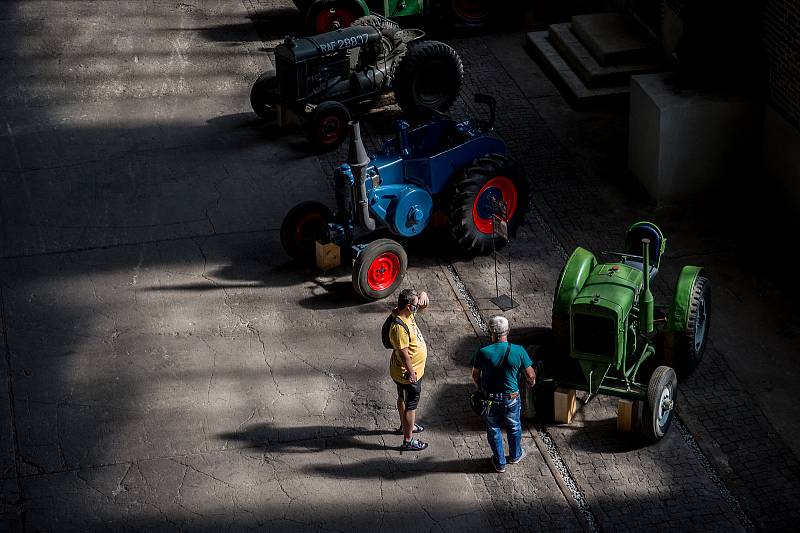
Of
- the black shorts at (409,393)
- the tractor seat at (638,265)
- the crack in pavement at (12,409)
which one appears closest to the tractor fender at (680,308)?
the tractor seat at (638,265)

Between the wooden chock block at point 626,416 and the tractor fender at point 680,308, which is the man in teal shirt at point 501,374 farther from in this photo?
the tractor fender at point 680,308

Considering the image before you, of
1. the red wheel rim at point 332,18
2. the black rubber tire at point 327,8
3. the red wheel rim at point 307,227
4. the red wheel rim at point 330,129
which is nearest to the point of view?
the red wheel rim at point 307,227

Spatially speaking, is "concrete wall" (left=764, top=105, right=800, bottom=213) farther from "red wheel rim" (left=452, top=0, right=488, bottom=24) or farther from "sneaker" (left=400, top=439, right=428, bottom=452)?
"red wheel rim" (left=452, top=0, right=488, bottom=24)

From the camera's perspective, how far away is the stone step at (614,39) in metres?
17.0

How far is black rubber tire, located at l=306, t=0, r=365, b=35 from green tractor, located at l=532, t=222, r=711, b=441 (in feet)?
28.1

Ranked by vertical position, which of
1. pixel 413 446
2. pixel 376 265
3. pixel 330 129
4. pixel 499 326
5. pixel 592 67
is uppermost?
pixel 499 326

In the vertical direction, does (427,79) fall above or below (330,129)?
above

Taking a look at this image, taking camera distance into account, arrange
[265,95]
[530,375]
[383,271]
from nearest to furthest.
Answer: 1. [530,375]
2. [383,271]
3. [265,95]

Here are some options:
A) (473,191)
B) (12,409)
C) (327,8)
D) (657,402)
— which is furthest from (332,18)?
(657,402)

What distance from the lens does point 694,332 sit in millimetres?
10727

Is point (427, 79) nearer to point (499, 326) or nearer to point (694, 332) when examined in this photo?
point (694, 332)

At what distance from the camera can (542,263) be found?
1327cm

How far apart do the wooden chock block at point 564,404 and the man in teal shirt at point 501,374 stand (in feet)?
2.69

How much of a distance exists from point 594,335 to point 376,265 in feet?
10.3
